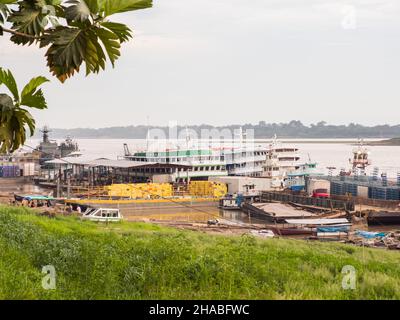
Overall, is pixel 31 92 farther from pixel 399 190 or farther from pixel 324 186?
pixel 324 186

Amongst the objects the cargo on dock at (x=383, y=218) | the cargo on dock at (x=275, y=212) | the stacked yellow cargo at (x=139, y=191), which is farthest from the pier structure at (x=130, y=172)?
the cargo on dock at (x=383, y=218)

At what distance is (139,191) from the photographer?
28.3 m

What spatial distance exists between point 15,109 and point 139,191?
1039 inches

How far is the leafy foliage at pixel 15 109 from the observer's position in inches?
79.1

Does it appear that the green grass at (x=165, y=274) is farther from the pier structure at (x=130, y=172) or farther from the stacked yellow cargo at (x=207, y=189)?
the pier structure at (x=130, y=172)

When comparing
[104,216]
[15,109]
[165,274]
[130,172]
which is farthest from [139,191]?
[15,109]

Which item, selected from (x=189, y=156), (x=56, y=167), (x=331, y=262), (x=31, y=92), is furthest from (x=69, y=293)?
(x=56, y=167)

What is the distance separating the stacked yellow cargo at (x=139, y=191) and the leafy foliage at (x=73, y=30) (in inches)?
1018

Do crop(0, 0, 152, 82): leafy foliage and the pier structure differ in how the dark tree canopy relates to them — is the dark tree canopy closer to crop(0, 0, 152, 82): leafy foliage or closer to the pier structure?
crop(0, 0, 152, 82): leafy foliage

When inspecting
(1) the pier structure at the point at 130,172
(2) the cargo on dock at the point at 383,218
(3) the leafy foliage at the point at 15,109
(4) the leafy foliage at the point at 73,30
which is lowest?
(2) the cargo on dock at the point at 383,218

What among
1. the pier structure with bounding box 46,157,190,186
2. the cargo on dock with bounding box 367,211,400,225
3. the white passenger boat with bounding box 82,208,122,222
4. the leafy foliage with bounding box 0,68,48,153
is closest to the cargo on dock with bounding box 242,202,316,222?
the cargo on dock with bounding box 367,211,400,225

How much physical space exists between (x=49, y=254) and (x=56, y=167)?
37.4 metres
